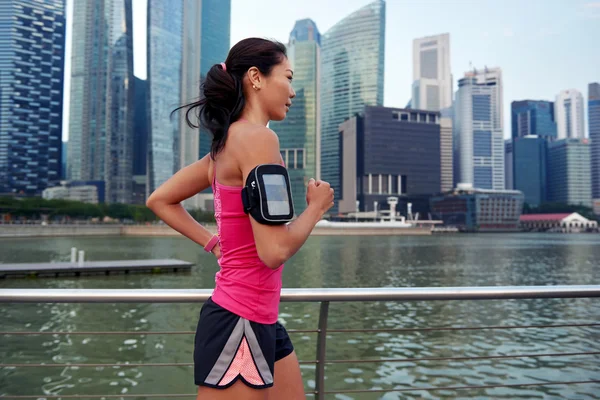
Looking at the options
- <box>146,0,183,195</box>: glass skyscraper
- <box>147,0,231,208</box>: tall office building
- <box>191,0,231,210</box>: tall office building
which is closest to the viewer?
<box>146,0,183,195</box>: glass skyscraper

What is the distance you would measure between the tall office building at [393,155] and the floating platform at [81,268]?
390ft

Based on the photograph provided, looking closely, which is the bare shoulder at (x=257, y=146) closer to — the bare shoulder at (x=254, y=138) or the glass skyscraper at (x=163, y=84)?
the bare shoulder at (x=254, y=138)

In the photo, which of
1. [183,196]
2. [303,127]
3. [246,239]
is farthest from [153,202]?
[303,127]

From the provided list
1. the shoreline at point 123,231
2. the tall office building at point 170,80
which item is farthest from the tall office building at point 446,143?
the tall office building at point 170,80

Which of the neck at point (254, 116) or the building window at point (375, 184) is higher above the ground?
the building window at point (375, 184)

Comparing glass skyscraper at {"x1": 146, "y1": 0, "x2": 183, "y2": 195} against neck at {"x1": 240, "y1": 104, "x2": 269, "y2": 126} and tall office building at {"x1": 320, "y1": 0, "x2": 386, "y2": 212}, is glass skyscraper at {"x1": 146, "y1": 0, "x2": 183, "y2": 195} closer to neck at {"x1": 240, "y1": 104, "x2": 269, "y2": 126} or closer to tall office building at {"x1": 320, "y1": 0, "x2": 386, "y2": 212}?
tall office building at {"x1": 320, "y1": 0, "x2": 386, "y2": 212}

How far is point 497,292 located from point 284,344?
3.68ft


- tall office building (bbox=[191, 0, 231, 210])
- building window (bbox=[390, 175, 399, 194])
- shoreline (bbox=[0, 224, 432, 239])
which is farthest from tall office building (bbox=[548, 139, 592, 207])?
tall office building (bbox=[191, 0, 231, 210])

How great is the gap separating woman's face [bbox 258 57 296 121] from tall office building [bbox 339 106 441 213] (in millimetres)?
139112

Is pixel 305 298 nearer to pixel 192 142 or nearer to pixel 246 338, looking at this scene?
pixel 246 338

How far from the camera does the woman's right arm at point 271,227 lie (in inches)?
52.3

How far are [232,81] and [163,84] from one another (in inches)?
5860

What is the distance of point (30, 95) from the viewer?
133375 mm

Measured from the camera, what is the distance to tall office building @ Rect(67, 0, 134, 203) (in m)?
144
